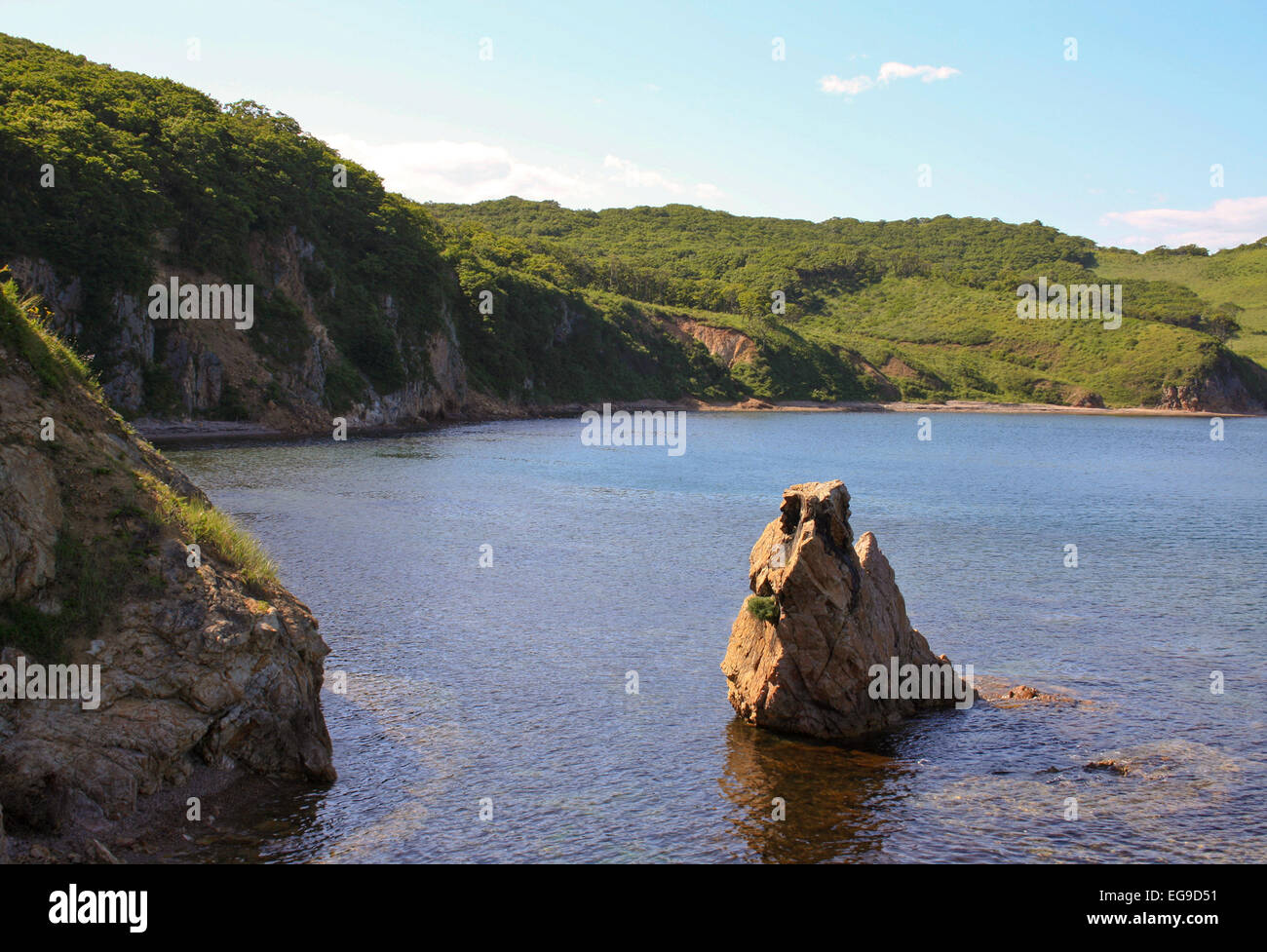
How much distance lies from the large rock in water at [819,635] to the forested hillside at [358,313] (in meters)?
56.2

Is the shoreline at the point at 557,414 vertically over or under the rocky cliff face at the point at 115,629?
over

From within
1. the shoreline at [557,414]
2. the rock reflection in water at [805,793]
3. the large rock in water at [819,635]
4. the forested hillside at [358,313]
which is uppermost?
the forested hillside at [358,313]

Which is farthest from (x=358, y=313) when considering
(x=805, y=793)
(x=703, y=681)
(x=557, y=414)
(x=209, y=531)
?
(x=805, y=793)

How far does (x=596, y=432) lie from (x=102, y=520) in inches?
3142

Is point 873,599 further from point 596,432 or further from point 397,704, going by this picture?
point 596,432

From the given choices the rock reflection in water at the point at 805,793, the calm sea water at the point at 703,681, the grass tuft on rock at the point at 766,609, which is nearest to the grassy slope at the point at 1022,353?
the calm sea water at the point at 703,681

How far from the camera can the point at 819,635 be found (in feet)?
62.3

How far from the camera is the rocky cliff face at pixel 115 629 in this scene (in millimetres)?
12922

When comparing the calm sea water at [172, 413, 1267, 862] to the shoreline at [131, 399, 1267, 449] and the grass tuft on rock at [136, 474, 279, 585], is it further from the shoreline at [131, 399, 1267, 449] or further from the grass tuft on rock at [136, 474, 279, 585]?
the shoreline at [131, 399, 1267, 449]

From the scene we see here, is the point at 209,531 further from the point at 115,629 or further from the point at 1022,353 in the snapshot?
the point at 1022,353

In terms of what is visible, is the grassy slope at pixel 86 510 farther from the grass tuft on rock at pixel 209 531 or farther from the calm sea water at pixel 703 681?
the calm sea water at pixel 703 681

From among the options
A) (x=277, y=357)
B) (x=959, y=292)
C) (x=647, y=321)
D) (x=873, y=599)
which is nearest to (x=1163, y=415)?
(x=959, y=292)

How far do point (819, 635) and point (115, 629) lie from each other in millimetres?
11527

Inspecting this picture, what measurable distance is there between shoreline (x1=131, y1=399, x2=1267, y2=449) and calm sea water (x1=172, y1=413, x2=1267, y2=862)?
9566 millimetres
